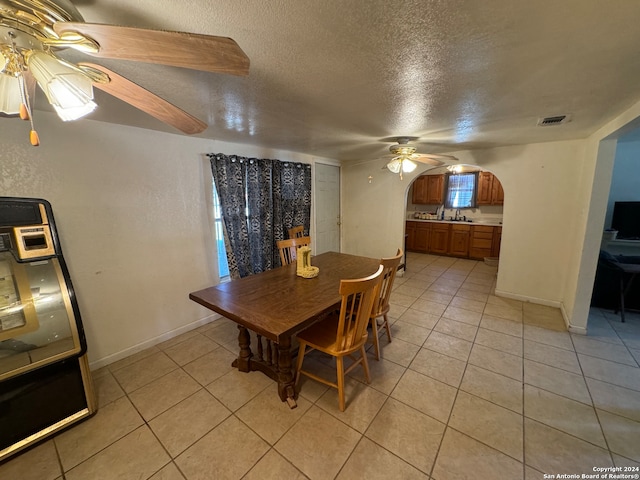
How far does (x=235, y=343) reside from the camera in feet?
8.60

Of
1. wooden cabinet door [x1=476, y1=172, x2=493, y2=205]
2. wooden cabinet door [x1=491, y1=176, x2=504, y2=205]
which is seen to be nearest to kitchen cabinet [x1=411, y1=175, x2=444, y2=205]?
wooden cabinet door [x1=476, y1=172, x2=493, y2=205]

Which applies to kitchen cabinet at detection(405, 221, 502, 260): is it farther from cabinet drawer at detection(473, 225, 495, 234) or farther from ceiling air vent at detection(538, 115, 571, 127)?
ceiling air vent at detection(538, 115, 571, 127)

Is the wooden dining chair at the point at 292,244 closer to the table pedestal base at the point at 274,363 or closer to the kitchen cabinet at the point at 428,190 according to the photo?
the table pedestal base at the point at 274,363

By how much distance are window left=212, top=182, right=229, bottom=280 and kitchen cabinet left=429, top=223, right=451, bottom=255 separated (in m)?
4.88

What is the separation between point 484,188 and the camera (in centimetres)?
570

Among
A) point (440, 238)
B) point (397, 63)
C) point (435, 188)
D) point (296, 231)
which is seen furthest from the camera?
point (435, 188)

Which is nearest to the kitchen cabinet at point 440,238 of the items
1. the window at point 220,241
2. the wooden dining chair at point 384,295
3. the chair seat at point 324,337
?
the wooden dining chair at point 384,295

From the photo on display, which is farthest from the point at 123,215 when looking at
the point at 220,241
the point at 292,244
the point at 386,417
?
the point at 386,417

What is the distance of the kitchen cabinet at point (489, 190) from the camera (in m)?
5.52

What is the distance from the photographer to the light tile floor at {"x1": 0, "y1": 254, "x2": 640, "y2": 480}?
1433 mm

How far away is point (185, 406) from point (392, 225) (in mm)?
3769

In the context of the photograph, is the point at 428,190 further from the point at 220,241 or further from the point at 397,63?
the point at 397,63

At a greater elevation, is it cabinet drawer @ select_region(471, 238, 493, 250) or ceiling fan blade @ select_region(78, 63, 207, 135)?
ceiling fan blade @ select_region(78, 63, 207, 135)

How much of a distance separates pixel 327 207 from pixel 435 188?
320 centimetres
